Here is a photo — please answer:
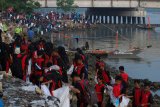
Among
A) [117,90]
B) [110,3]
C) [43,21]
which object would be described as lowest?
[43,21]

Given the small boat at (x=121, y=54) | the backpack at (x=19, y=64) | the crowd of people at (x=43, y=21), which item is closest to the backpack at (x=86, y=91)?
the backpack at (x=19, y=64)

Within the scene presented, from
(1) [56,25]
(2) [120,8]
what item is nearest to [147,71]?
(1) [56,25]

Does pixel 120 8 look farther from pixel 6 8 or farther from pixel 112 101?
pixel 112 101

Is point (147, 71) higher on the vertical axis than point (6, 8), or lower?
lower

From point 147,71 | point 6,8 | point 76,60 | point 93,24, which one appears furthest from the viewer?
point 93,24

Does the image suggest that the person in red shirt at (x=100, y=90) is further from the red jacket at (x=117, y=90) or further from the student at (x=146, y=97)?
the student at (x=146, y=97)

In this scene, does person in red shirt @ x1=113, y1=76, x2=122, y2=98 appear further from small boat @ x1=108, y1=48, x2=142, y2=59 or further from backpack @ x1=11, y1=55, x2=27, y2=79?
small boat @ x1=108, y1=48, x2=142, y2=59

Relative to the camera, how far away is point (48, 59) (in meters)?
13.9

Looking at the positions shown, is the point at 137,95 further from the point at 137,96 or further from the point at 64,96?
the point at 64,96

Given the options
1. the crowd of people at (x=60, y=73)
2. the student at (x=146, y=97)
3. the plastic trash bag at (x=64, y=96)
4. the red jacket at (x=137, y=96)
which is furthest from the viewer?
the red jacket at (x=137, y=96)

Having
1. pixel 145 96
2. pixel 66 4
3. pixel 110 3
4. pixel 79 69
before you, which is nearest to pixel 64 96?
pixel 79 69

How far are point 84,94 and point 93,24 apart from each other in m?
79.8

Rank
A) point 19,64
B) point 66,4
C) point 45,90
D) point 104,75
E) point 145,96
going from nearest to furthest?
1. point 45,90
2. point 145,96
3. point 104,75
4. point 19,64
5. point 66,4

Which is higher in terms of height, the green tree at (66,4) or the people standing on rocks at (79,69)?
the people standing on rocks at (79,69)
